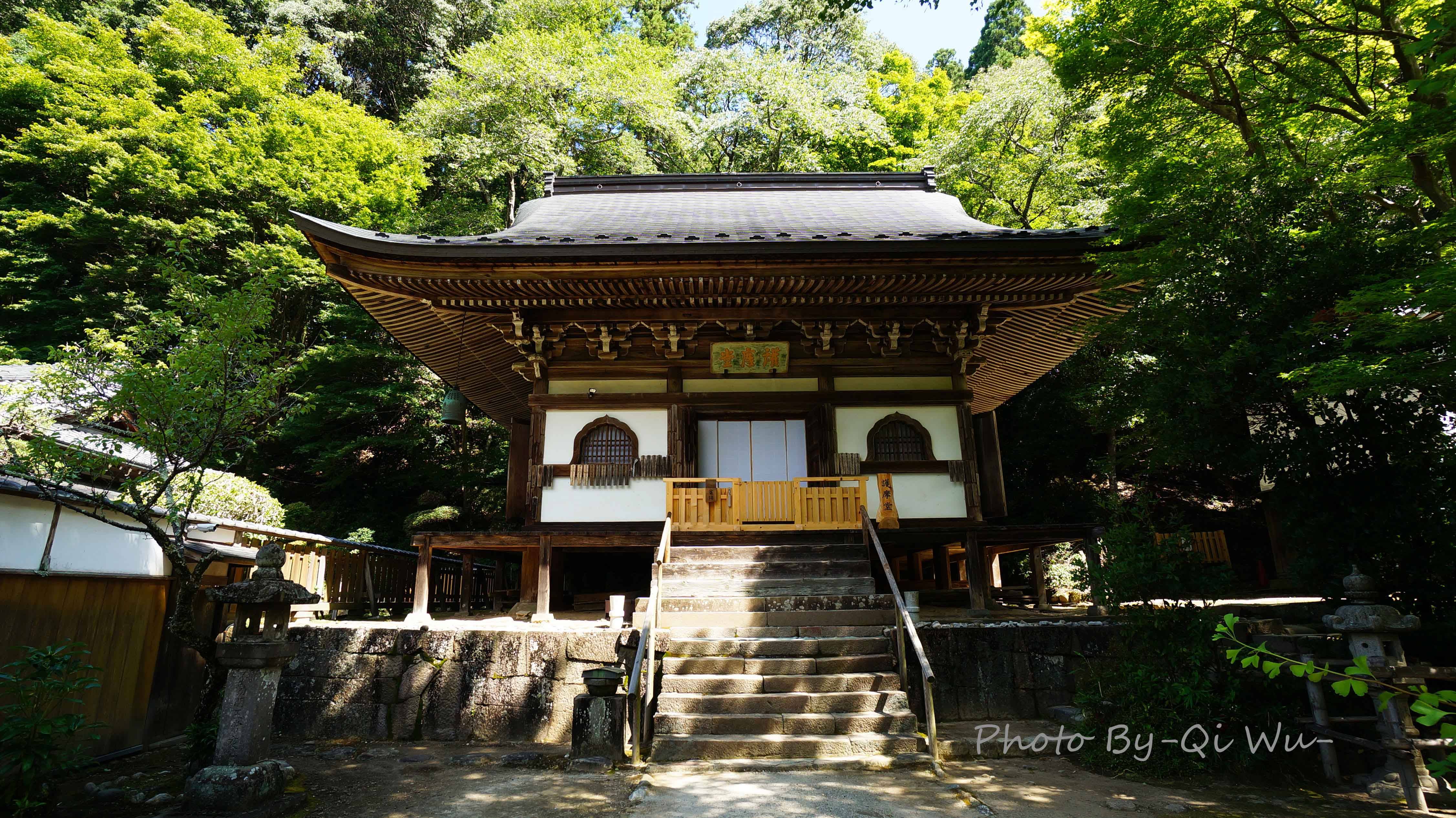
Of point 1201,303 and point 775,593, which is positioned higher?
point 1201,303

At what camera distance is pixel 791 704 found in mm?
6070

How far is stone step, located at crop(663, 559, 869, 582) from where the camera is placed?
813 centimetres

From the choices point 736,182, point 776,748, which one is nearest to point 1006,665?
point 776,748

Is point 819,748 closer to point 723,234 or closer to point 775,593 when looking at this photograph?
point 775,593

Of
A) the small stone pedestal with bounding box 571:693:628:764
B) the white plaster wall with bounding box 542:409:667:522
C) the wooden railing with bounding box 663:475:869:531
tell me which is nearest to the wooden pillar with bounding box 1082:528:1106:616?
the wooden railing with bounding box 663:475:869:531

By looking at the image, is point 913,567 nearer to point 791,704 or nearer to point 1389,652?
point 791,704

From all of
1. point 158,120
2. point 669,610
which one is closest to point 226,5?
point 158,120

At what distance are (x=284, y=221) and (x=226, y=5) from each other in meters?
13.5

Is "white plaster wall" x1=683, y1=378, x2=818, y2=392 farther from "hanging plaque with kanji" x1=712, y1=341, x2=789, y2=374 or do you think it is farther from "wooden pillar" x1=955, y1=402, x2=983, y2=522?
"wooden pillar" x1=955, y1=402, x2=983, y2=522

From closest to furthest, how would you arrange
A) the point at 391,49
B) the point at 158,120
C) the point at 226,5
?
the point at 158,120, the point at 226,5, the point at 391,49

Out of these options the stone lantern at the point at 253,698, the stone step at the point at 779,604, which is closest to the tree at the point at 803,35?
the stone step at the point at 779,604

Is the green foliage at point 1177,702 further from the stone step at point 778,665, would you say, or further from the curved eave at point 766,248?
the curved eave at point 766,248

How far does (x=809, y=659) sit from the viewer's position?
258 inches

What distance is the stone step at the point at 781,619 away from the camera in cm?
718
